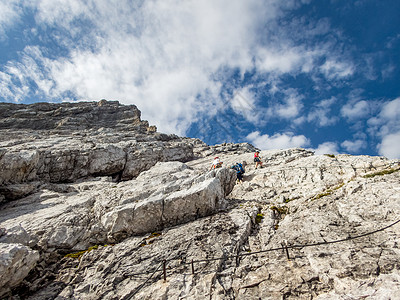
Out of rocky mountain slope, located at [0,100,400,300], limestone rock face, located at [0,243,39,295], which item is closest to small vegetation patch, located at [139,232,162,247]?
rocky mountain slope, located at [0,100,400,300]

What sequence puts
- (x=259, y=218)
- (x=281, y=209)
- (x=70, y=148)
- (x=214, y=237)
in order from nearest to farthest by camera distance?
(x=214, y=237)
(x=259, y=218)
(x=281, y=209)
(x=70, y=148)

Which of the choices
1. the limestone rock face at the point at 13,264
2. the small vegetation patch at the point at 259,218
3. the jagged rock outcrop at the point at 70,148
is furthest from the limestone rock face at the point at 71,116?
the small vegetation patch at the point at 259,218

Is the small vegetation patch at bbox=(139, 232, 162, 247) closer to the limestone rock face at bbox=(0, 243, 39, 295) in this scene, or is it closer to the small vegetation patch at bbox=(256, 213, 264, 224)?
the limestone rock face at bbox=(0, 243, 39, 295)

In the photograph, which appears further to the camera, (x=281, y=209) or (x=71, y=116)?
(x=71, y=116)

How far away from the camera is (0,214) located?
763 inches

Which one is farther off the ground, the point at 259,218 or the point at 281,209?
the point at 281,209

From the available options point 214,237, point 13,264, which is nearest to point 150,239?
point 214,237

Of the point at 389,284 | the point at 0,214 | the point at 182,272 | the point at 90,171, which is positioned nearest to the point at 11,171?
the point at 0,214

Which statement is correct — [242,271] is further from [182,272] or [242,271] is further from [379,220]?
[379,220]

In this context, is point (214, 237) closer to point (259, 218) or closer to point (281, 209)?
point (259, 218)

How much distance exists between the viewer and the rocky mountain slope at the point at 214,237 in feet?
30.6

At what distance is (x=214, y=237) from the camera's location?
12977 millimetres

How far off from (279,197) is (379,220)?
24.6 feet


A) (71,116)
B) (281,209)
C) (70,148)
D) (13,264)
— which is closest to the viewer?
(13,264)
